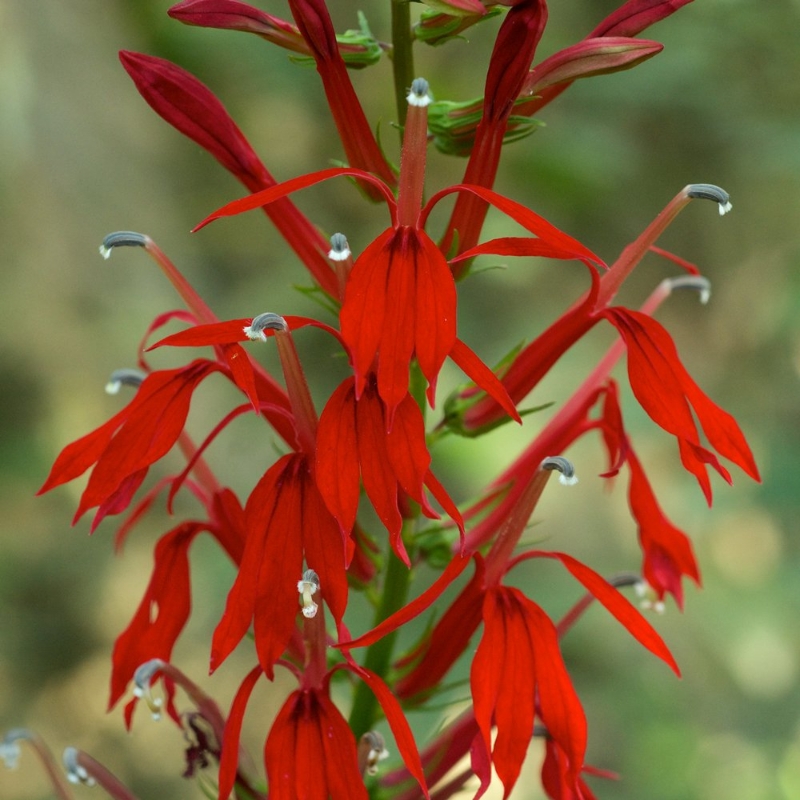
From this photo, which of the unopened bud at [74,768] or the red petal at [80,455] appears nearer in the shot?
the red petal at [80,455]

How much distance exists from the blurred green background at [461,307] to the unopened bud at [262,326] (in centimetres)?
138

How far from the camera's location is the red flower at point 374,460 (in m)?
0.67

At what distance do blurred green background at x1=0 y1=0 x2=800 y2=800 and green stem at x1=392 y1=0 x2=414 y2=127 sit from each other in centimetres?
129

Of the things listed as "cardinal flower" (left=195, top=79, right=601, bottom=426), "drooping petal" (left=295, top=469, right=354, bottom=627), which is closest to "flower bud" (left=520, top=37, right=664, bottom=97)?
"cardinal flower" (left=195, top=79, right=601, bottom=426)

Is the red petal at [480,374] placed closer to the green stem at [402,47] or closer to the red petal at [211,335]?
the red petal at [211,335]

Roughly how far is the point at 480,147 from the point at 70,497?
7.13ft

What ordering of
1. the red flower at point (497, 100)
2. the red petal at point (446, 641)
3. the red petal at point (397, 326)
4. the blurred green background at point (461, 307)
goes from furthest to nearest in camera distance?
1. the blurred green background at point (461, 307)
2. the red petal at point (446, 641)
3. the red flower at point (497, 100)
4. the red petal at point (397, 326)

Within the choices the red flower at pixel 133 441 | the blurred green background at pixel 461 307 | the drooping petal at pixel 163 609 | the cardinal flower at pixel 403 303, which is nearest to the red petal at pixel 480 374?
the cardinal flower at pixel 403 303

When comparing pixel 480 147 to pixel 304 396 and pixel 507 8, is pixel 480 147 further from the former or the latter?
pixel 304 396

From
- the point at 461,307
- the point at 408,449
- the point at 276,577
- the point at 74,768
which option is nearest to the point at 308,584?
the point at 276,577

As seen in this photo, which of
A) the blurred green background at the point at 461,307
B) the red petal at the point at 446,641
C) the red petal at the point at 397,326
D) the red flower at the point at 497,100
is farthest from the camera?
the blurred green background at the point at 461,307

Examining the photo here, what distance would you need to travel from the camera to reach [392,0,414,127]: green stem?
0.83 metres

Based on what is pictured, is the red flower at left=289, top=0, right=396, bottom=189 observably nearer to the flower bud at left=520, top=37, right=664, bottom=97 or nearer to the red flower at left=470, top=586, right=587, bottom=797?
the flower bud at left=520, top=37, right=664, bottom=97

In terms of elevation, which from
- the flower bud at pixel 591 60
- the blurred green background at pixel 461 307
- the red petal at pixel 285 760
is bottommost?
the blurred green background at pixel 461 307
